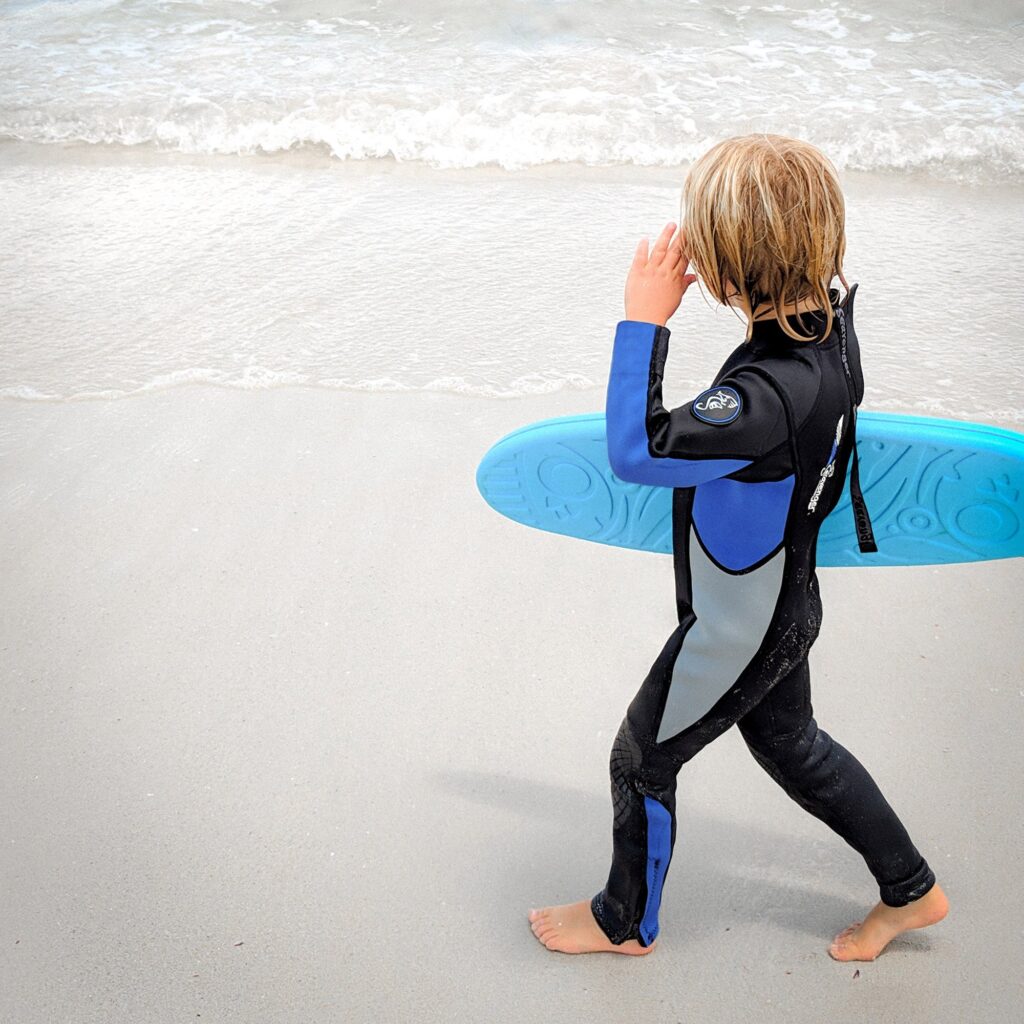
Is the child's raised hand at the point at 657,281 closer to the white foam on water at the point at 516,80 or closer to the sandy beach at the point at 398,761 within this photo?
the sandy beach at the point at 398,761

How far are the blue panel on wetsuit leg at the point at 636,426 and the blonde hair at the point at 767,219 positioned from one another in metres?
0.14

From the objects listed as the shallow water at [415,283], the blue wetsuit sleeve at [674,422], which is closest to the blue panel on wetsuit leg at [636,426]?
the blue wetsuit sleeve at [674,422]

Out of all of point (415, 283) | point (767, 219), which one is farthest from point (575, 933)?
point (415, 283)

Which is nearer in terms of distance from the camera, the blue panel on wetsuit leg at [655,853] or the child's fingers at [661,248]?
the child's fingers at [661,248]

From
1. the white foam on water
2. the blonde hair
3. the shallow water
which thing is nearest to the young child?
the blonde hair

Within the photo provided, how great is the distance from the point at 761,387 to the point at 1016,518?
0.75 m

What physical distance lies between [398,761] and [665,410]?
4.22ft

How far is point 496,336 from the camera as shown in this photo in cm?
411

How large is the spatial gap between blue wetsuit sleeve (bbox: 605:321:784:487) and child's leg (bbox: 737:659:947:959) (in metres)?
0.50

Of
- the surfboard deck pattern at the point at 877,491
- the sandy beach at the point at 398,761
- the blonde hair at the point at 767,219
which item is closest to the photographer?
the blonde hair at the point at 767,219

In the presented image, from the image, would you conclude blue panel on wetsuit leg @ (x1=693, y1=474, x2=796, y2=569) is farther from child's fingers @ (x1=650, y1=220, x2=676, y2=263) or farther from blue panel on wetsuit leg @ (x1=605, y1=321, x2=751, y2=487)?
child's fingers @ (x1=650, y1=220, x2=676, y2=263)

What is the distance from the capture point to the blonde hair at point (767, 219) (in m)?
1.41

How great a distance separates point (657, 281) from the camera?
1527 millimetres

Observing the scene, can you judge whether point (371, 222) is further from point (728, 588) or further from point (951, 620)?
point (728, 588)
